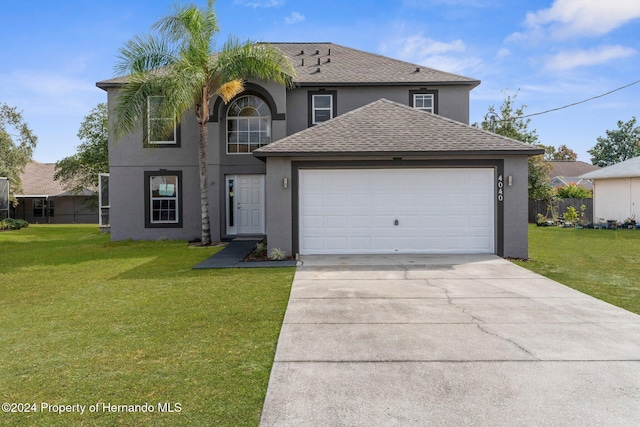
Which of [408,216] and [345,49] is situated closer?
[408,216]

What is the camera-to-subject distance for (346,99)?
1606 centimetres

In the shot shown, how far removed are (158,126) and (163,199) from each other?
268cm

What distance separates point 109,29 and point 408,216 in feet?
38.9

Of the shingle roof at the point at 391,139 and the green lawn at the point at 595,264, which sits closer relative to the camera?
the green lawn at the point at 595,264

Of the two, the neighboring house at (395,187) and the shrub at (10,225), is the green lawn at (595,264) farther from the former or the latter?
the shrub at (10,225)

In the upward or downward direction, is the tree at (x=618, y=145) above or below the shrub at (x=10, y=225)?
above

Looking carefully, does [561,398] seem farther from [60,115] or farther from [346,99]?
[60,115]

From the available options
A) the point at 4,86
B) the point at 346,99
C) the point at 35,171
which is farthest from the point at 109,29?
the point at 35,171

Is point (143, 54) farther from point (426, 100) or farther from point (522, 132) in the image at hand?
point (522, 132)

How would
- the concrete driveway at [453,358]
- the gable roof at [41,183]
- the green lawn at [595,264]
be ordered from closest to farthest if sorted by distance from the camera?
the concrete driveway at [453,358] < the green lawn at [595,264] < the gable roof at [41,183]

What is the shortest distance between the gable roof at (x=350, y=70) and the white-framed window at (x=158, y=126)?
188 cm

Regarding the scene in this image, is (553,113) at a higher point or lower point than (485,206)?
higher

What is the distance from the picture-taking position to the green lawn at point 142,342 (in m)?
3.51

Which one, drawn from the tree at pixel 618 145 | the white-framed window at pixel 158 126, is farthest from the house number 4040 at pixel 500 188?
the tree at pixel 618 145
